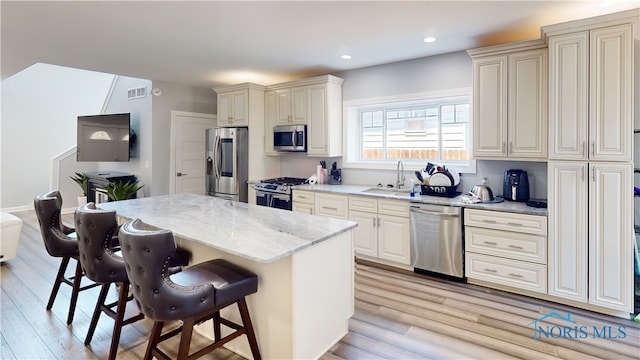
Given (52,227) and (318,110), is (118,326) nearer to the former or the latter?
(52,227)

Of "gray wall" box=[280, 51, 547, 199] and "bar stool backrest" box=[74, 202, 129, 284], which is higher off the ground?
"gray wall" box=[280, 51, 547, 199]

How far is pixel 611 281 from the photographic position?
268cm

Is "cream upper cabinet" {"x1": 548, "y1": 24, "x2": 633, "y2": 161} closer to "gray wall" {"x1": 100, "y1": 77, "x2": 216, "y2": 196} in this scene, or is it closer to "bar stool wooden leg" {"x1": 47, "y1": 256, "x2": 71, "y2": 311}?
"bar stool wooden leg" {"x1": 47, "y1": 256, "x2": 71, "y2": 311}

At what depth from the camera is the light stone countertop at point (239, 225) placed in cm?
182

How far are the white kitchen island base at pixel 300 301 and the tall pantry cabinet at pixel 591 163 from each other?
75.5 inches

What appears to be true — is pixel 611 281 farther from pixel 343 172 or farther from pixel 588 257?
pixel 343 172

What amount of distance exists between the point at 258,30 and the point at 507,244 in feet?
10.0

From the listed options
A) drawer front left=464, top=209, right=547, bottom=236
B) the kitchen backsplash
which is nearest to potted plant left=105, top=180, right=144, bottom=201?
the kitchen backsplash

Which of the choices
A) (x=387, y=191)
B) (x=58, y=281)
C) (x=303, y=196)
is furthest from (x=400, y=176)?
(x=58, y=281)

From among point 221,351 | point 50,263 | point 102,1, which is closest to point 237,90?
point 102,1

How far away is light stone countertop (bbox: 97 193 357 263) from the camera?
182 centimetres

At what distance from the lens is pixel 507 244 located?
10.3ft

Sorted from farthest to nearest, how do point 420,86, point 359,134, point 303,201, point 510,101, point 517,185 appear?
1. point 359,134
2. point 303,201
3. point 420,86
4. point 517,185
5. point 510,101

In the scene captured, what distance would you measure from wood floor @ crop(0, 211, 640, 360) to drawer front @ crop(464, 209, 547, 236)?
0.63 metres
